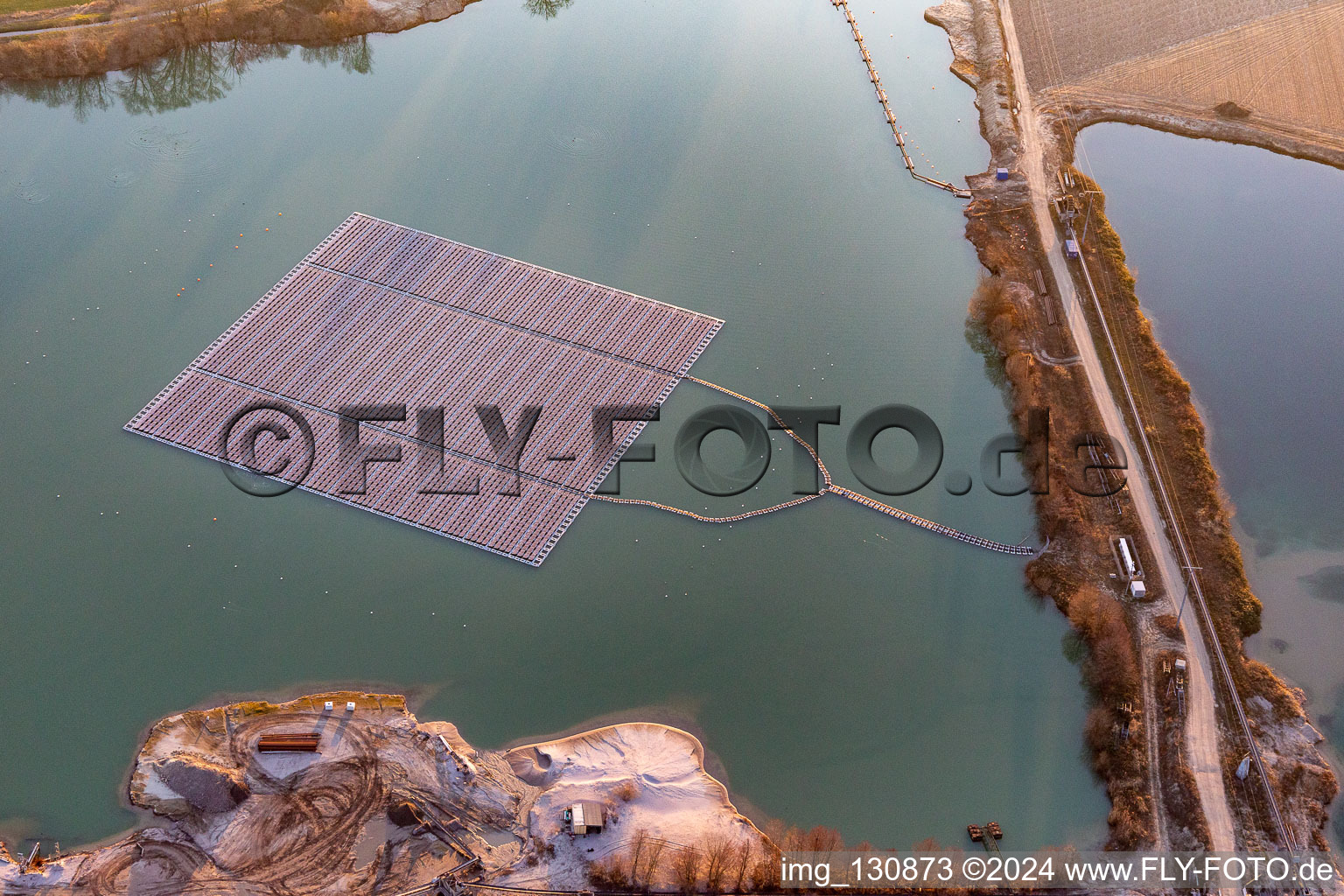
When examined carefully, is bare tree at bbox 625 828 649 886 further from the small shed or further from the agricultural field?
the agricultural field

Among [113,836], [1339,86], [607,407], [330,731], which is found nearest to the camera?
[113,836]

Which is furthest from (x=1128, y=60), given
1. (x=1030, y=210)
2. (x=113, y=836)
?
(x=113, y=836)

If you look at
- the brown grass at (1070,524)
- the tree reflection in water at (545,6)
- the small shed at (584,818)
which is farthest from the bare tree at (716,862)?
the tree reflection in water at (545,6)

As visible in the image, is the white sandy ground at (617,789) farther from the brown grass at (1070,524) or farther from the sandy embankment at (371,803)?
the brown grass at (1070,524)

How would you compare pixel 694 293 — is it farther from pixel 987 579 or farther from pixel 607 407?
pixel 987 579

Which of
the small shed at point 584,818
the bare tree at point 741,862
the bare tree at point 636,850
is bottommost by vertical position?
the bare tree at point 741,862

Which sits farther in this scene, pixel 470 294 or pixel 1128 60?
pixel 1128 60

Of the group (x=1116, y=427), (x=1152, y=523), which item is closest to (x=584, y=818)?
(x=1152, y=523)
